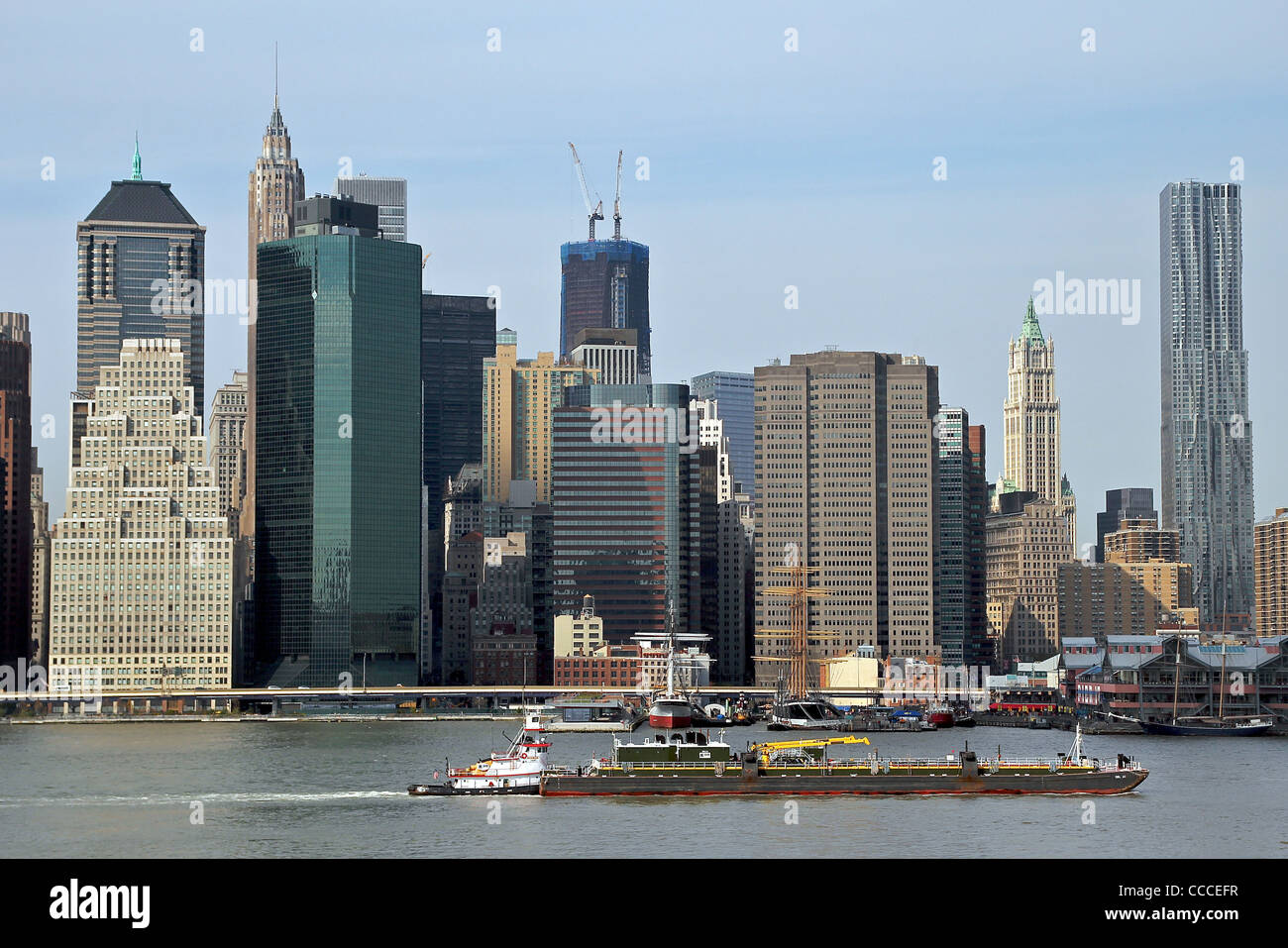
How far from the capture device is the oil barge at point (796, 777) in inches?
4048

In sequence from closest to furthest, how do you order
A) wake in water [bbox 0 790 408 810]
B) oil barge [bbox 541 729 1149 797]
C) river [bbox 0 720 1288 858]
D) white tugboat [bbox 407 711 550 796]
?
river [bbox 0 720 1288 858] < oil barge [bbox 541 729 1149 797] < wake in water [bbox 0 790 408 810] < white tugboat [bbox 407 711 550 796]

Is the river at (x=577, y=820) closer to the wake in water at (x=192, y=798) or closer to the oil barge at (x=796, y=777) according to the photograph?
the wake in water at (x=192, y=798)

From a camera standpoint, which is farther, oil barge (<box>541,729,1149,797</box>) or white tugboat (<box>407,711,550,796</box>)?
white tugboat (<box>407,711,550,796</box>)

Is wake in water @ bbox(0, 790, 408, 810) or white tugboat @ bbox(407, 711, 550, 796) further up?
white tugboat @ bbox(407, 711, 550, 796)

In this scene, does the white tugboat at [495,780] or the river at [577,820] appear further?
the white tugboat at [495,780]

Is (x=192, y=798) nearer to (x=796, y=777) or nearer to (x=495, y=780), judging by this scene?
(x=495, y=780)

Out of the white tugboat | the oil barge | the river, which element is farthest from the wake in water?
the oil barge

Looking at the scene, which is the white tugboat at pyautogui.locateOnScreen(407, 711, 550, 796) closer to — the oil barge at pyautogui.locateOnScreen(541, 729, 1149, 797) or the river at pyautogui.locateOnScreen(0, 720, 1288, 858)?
the oil barge at pyautogui.locateOnScreen(541, 729, 1149, 797)

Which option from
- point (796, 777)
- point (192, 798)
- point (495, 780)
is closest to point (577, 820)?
point (495, 780)

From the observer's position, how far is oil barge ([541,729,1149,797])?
103m

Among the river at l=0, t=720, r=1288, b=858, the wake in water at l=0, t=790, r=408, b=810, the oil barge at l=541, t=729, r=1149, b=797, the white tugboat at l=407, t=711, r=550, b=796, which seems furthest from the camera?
the white tugboat at l=407, t=711, r=550, b=796

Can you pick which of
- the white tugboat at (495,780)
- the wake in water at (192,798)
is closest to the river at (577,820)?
the wake in water at (192,798)
